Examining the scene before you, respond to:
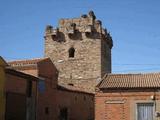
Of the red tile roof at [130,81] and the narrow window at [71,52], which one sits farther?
the narrow window at [71,52]

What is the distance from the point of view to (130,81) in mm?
30500

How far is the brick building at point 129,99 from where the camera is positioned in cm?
2856

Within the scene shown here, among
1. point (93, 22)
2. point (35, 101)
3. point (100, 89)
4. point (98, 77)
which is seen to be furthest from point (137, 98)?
point (93, 22)

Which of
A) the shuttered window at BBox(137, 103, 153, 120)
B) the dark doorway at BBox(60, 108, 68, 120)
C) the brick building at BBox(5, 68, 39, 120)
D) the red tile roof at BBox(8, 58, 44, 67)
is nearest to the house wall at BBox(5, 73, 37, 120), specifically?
the brick building at BBox(5, 68, 39, 120)

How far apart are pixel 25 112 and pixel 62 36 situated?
19.4 metres

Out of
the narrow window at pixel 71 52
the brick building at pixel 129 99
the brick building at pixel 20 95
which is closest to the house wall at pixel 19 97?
the brick building at pixel 20 95

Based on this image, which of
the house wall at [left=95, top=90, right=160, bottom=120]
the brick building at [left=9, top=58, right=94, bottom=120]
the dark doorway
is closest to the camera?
the house wall at [left=95, top=90, right=160, bottom=120]

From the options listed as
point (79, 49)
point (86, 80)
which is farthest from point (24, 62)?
point (79, 49)

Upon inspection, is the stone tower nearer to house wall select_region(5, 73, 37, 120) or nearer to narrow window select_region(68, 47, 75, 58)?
narrow window select_region(68, 47, 75, 58)

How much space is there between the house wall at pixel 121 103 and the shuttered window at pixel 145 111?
1.11 feet

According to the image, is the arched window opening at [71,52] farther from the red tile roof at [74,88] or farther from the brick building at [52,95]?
the brick building at [52,95]

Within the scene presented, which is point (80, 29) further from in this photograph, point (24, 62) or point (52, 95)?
point (24, 62)

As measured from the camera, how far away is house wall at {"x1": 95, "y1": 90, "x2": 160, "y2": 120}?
28709 millimetres

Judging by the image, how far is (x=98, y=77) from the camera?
42875 millimetres
